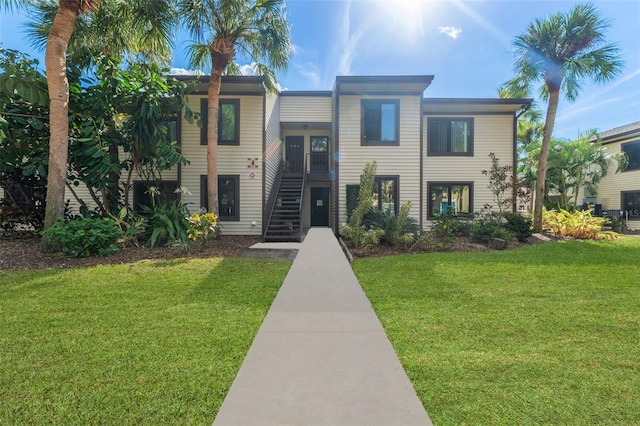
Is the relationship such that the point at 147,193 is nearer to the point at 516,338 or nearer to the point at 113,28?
the point at 113,28

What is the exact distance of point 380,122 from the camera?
12320 mm

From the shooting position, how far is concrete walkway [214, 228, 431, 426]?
2090mm

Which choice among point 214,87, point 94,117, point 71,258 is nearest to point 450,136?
point 214,87

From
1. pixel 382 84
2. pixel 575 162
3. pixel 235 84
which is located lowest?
pixel 575 162

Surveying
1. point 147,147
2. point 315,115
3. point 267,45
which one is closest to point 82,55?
point 147,147

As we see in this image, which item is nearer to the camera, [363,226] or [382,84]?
[363,226]

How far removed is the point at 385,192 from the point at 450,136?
13.6 ft

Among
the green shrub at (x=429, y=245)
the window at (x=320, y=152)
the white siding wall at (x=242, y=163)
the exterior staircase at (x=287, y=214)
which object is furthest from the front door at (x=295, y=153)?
the green shrub at (x=429, y=245)

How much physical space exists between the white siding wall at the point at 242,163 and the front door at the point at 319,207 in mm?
4256

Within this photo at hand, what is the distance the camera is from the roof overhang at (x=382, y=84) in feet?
37.4

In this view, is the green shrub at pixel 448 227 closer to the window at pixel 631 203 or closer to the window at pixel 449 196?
the window at pixel 449 196

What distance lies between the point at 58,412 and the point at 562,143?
21.6m

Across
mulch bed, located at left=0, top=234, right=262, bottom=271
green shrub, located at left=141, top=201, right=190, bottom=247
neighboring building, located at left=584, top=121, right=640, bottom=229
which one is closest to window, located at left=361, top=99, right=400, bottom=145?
mulch bed, located at left=0, top=234, right=262, bottom=271

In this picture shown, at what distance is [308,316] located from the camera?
389 cm
